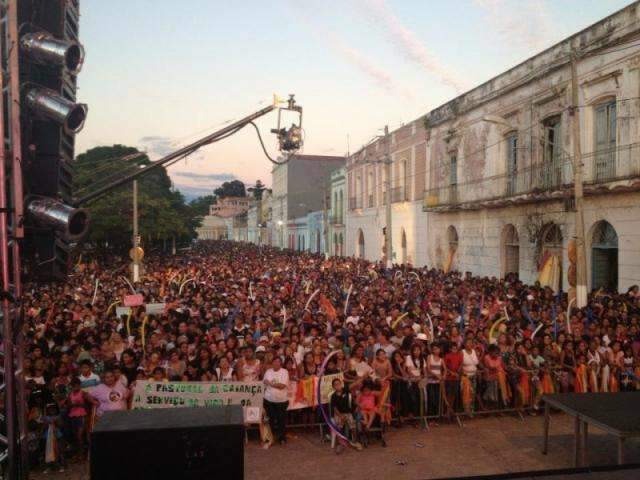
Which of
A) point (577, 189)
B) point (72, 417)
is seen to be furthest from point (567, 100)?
point (72, 417)

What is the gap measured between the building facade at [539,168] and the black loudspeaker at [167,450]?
43.8 feet

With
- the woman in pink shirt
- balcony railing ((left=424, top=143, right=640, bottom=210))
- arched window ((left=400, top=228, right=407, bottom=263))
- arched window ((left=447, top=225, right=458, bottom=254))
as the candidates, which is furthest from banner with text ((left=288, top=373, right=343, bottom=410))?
arched window ((left=400, top=228, right=407, bottom=263))

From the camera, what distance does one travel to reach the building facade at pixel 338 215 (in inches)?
1938

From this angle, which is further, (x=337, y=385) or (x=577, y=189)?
(x=577, y=189)

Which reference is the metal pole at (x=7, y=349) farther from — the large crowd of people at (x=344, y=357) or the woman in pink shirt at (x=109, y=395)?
the woman in pink shirt at (x=109, y=395)

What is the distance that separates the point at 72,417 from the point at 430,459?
484 centimetres

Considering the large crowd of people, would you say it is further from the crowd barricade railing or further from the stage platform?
the stage platform

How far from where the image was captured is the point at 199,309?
1475cm

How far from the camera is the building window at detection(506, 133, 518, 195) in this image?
2261cm

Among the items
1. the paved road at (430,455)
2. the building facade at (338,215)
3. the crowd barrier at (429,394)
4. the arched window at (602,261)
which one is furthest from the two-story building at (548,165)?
the building facade at (338,215)

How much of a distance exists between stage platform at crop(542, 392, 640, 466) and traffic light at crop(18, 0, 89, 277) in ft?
18.8

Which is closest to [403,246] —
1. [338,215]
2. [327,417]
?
[338,215]

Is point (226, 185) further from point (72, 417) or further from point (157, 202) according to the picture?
point (72, 417)

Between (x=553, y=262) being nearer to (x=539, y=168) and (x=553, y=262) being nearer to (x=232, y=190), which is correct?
(x=539, y=168)
